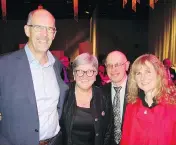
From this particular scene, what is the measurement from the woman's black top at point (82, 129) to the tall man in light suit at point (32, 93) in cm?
16

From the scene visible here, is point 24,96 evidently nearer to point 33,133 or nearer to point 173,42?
point 33,133

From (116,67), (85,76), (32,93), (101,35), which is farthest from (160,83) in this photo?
(101,35)

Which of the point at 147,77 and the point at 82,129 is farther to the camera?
the point at 82,129

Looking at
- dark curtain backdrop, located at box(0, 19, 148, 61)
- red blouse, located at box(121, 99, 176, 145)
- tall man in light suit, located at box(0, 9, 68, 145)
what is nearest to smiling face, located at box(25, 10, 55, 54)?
tall man in light suit, located at box(0, 9, 68, 145)

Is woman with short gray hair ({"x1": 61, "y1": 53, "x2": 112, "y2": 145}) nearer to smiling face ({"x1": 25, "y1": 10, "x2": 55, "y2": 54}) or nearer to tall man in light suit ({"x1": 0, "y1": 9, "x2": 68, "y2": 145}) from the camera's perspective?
tall man in light suit ({"x1": 0, "y1": 9, "x2": 68, "y2": 145})

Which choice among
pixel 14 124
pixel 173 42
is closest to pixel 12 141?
pixel 14 124

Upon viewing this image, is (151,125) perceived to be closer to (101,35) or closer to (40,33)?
(40,33)

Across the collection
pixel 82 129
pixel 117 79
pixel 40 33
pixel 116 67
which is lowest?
pixel 82 129

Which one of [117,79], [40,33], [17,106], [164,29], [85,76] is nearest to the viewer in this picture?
[17,106]

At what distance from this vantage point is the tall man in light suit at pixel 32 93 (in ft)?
7.14

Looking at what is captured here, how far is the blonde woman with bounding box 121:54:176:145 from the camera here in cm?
218

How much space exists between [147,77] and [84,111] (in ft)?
2.42

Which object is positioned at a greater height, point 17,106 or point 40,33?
point 40,33

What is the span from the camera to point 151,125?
2.22 meters
